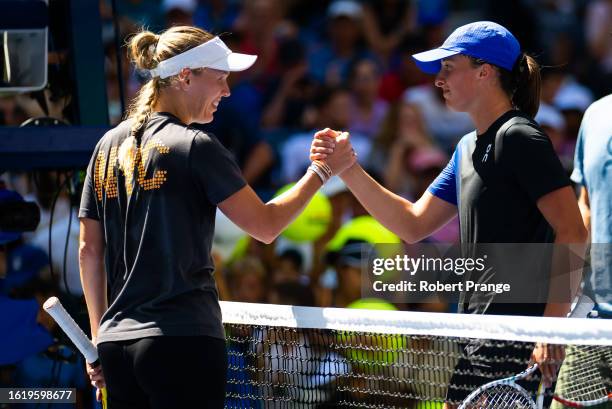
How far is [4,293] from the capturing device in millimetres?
5020

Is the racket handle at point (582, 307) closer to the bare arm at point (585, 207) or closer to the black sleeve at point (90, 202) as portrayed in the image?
the bare arm at point (585, 207)

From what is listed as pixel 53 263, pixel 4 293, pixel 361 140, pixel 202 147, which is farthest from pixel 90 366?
pixel 361 140

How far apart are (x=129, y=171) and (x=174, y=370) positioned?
572 millimetres

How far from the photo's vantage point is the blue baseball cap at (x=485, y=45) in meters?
3.42

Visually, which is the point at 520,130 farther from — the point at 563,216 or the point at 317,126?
the point at 317,126

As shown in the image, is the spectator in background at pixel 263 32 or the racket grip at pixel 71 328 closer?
the racket grip at pixel 71 328

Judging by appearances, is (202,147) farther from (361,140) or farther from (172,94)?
(361,140)

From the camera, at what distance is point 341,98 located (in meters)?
8.10

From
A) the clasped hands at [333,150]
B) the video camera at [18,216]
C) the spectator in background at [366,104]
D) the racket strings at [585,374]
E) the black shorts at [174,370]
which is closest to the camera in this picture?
the black shorts at [174,370]

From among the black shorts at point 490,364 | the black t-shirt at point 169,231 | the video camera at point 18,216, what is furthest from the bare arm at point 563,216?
the video camera at point 18,216

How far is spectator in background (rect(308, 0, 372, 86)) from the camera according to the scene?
841cm

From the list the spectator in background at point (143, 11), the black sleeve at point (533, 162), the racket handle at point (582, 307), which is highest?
the spectator in background at point (143, 11)

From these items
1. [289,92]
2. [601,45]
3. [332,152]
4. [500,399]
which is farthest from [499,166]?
[289,92]

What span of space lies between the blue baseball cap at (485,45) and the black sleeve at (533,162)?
31cm
